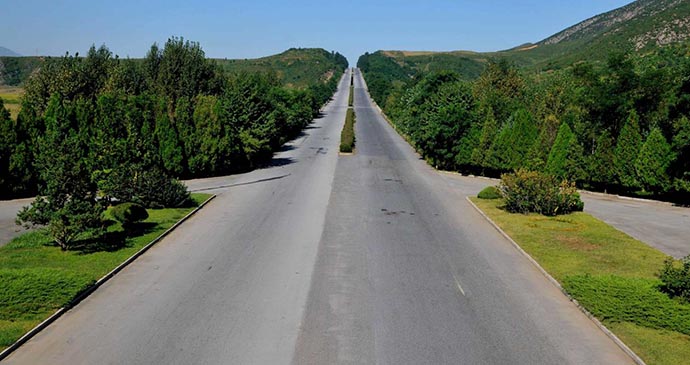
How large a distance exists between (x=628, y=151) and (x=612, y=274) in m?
19.9

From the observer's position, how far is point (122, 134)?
122 ft

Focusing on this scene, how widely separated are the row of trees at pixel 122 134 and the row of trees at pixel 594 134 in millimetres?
15879

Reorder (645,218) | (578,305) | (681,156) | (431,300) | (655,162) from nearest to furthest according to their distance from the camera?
1. (578,305)
2. (431,300)
3. (645,218)
4. (681,156)
5. (655,162)

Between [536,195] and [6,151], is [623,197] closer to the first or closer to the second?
[536,195]

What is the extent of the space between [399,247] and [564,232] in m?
8.94

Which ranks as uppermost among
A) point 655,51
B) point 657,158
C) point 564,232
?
point 655,51

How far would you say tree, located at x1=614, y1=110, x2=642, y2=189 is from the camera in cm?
3612

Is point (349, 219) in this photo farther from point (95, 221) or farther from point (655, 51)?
point (655, 51)

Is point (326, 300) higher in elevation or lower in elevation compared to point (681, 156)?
lower

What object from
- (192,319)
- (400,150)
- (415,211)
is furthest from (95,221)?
(400,150)

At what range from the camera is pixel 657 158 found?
1353 inches

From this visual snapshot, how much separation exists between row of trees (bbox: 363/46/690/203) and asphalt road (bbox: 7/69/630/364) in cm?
1351

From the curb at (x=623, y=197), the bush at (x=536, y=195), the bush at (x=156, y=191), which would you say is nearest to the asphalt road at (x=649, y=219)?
the curb at (x=623, y=197)

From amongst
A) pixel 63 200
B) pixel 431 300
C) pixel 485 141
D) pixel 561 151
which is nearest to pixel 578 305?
pixel 431 300
